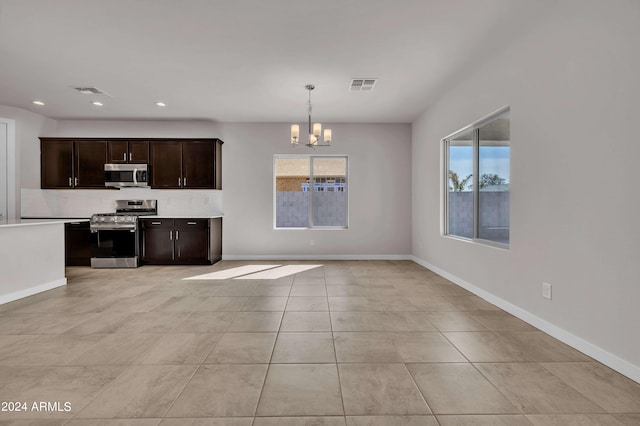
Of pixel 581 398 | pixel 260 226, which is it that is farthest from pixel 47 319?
pixel 581 398

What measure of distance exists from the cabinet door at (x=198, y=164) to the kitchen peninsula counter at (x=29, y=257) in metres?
2.18

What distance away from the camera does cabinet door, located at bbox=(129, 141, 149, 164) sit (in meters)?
5.93

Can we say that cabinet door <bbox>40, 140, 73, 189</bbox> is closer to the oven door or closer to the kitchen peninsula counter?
the oven door

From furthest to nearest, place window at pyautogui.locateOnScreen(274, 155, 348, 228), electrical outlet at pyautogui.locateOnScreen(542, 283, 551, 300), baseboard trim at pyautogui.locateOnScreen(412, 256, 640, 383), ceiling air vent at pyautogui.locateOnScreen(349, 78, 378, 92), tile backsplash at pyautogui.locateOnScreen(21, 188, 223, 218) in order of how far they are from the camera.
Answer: window at pyautogui.locateOnScreen(274, 155, 348, 228)
tile backsplash at pyautogui.locateOnScreen(21, 188, 223, 218)
ceiling air vent at pyautogui.locateOnScreen(349, 78, 378, 92)
electrical outlet at pyautogui.locateOnScreen(542, 283, 551, 300)
baseboard trim at pyautogui.locateOnScreen(412, 256, 640, 383)

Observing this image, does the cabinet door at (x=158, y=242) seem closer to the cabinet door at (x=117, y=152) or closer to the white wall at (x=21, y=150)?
the cabinet door at (x=117, y=152)

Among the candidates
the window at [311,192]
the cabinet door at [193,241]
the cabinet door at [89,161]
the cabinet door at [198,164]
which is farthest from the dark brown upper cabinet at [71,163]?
the window at [311,192]

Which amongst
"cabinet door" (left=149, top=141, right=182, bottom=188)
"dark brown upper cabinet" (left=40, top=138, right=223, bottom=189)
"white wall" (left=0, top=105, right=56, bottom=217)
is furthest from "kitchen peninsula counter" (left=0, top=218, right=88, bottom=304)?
"white wall" (left=0, top=105, right=56, bottom=217)

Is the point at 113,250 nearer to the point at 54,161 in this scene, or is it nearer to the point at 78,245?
the point at 78,245

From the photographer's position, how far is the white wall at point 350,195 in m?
6.32

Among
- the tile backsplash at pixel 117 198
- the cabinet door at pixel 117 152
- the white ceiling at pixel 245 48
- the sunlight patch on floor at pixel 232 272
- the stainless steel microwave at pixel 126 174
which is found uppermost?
the white ceiling at pixel 245 48

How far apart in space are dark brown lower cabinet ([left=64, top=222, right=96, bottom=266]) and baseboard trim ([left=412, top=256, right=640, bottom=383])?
6563mm

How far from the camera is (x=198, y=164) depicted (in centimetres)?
595

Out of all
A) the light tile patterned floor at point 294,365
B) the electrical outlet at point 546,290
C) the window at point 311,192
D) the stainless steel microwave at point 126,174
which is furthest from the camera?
the window at point 311,192

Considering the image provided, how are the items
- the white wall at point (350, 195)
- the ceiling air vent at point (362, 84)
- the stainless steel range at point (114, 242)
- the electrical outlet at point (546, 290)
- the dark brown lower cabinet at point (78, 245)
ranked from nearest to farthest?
the electrical outlet at point (546, 290) → the ceiling air vent at point (362, 84) → the stainless steel range at point (114, 242) → the dark brown lower cabinet at point (78, 245) → the white wall at point (350, 195)
